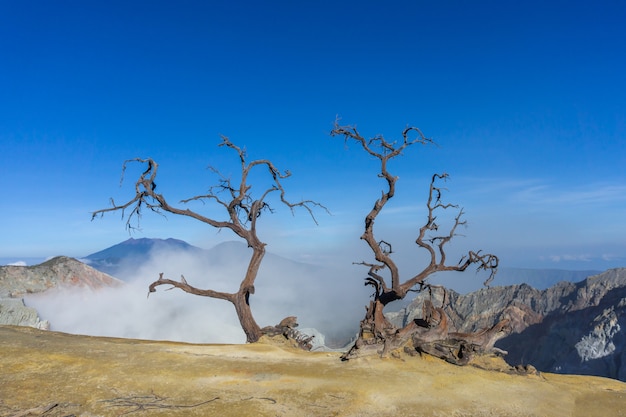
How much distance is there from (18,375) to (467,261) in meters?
18.3

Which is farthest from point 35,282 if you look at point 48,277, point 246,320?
point 246,320

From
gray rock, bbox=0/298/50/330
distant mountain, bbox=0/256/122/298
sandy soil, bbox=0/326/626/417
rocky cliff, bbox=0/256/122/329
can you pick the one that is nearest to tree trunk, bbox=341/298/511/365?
sandy soil, bbox=0/326/626/417

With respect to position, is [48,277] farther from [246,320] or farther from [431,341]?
[431,341]

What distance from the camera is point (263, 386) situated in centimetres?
1162

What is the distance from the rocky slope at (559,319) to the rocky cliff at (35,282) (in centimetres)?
4565

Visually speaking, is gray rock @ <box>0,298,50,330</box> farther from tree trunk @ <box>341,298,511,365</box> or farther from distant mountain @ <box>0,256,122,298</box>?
tree trunk @ <box>341,298,511,365</box>

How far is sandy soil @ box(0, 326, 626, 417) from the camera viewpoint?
9.98 m

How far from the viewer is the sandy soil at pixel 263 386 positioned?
393 inches

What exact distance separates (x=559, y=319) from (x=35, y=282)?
236 feet

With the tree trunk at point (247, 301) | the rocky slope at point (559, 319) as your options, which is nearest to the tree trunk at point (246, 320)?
the tree trunk at point (247, 301)

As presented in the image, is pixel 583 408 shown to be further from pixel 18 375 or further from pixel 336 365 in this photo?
pixel 18 375

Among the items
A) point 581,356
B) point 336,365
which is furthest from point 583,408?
point 581,356

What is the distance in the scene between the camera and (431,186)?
20141 mm

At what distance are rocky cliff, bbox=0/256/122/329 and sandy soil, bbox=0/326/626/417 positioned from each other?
3183 centimetres
